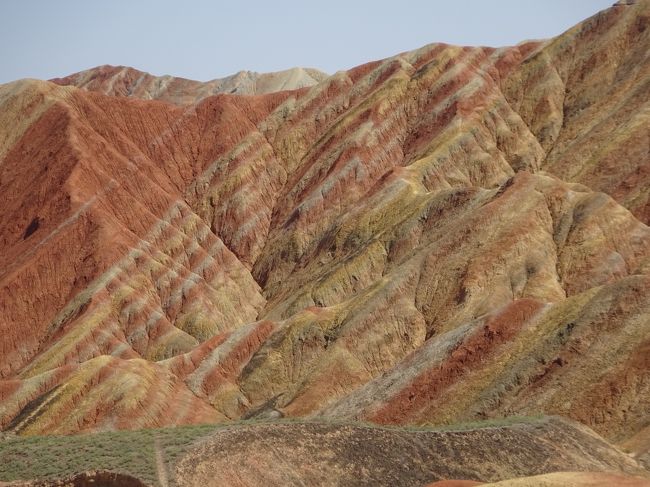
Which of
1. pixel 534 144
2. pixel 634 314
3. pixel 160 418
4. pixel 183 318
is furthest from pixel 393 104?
pixel 634 314

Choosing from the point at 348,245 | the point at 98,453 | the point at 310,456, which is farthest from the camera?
the point at 348,245

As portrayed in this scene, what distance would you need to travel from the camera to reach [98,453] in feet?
138

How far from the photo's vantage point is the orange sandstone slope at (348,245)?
7686 centimetres

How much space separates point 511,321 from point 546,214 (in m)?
24.0

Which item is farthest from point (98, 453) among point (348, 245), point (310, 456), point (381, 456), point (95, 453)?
point (348, 245)

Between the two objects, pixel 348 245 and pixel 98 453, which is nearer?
pixel 98 453

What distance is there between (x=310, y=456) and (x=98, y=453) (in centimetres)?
957

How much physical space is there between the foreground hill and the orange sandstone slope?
8359 mm

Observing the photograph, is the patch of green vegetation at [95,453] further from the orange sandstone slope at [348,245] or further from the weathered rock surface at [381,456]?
the orange sandstone slope at [348,245]

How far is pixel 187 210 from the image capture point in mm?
138125

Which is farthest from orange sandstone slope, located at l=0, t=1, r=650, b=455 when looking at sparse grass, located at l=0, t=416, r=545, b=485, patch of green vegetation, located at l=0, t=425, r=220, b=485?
patch of green vegetation, located at l=0, t=425, r=220, b=485

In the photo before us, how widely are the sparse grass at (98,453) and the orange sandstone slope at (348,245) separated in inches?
A: 1087

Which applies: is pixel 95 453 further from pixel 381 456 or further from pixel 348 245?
pixel 348 245

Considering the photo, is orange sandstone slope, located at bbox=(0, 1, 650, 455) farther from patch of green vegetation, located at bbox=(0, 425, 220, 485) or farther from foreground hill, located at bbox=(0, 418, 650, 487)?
patch of green vegetation, located at bbox=(0, 425, 220, 485)
